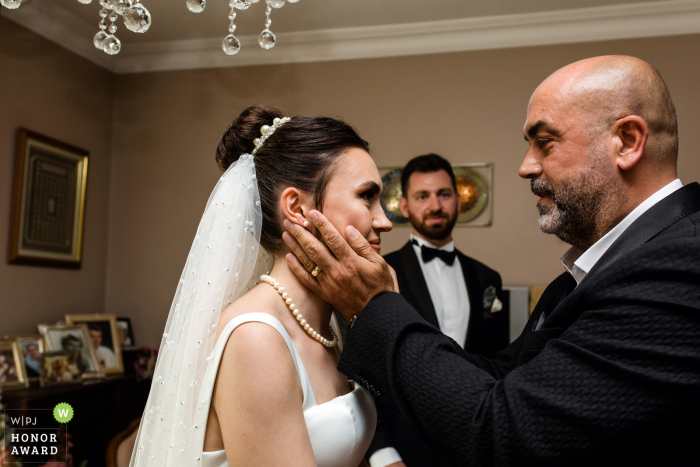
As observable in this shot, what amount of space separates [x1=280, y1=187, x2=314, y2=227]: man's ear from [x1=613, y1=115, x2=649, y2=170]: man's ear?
2.40ft

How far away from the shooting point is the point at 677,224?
1104 mm

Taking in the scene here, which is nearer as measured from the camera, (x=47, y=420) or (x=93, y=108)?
(x=47, y=420)

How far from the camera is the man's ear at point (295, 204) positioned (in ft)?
4.57

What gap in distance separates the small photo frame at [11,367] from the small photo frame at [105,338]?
528mm

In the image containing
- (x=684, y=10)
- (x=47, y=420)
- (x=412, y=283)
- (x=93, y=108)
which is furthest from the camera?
(x=93, y=108)

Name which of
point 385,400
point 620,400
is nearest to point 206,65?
point 385,400

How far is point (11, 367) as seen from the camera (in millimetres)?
3178

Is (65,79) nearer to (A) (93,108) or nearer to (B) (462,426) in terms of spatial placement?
(A) (93,108)

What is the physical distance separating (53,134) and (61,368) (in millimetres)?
1588

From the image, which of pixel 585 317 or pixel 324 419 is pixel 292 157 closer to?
pixel 324 419

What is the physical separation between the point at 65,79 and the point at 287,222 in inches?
132

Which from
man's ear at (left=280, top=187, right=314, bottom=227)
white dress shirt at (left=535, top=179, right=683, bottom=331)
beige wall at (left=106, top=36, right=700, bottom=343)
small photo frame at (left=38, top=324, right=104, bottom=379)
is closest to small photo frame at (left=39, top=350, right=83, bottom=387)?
small photo frame at (left=38, top=324, right=104, bottom=379)

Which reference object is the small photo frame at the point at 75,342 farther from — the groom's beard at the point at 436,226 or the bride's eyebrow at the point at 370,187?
the bride's eyebrow at the point at 370,187

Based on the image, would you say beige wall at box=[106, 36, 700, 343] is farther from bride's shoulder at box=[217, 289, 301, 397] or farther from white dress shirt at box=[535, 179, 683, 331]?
bride's shoulder at box=[217, 289, 301, 397]
